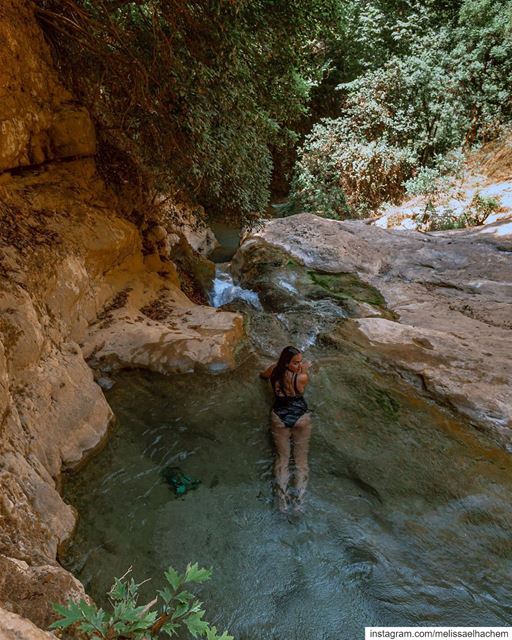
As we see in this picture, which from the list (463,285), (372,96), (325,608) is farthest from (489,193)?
(325,608)

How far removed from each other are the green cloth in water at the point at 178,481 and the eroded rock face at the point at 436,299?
10.4 ft

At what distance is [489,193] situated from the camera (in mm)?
11961

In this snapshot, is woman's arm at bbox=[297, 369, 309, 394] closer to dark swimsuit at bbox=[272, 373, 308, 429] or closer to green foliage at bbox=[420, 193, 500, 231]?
dark swimsuit at bbox=[272, 373, 308, 429]

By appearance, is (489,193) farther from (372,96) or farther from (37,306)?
(37,306)

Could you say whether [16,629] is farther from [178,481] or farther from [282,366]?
[282,366]

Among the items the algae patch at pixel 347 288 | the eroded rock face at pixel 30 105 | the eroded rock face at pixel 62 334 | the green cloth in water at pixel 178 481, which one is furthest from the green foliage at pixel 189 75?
the green cloth in water at pixel 178 481

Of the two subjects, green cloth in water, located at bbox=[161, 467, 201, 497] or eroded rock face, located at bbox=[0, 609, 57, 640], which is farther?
green cloth in water, located at bbox=[161, 467, 201, 497]

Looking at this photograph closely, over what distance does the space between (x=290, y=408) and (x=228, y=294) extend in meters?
4.67

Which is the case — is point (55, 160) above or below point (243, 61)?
below

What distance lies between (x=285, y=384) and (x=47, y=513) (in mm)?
2665

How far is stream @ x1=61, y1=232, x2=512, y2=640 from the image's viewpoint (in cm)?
308

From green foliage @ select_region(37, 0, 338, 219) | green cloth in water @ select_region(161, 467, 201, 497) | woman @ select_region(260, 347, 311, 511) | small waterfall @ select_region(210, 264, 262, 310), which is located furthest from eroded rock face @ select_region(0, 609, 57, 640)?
small waterfall @ select_region(210, 264, 262, 310)

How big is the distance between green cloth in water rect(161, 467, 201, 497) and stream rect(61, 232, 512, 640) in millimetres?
59

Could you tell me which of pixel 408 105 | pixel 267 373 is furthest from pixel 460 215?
pixel 267 373
